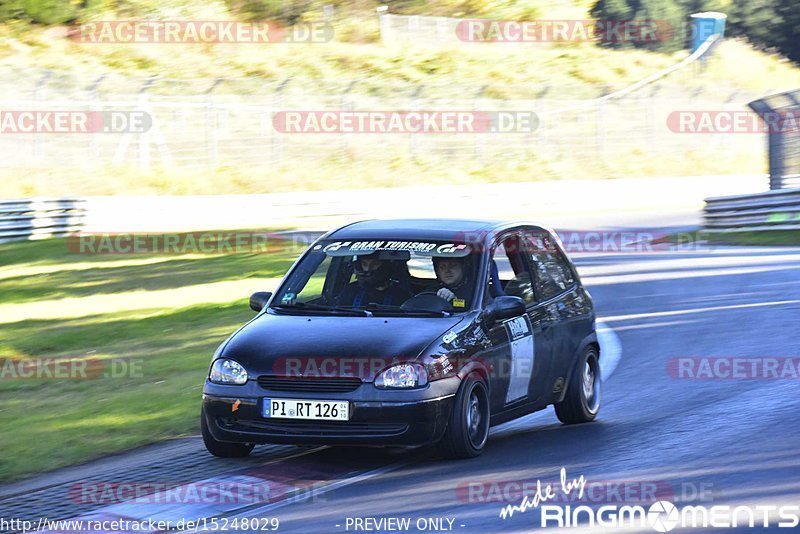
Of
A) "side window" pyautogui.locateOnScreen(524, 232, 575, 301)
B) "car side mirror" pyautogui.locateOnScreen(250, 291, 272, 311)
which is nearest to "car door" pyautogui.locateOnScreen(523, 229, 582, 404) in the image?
"side window" pyautogui.locateOnScreen(524, 232, 575, 301)

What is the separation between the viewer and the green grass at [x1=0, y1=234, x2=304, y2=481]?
999 cm

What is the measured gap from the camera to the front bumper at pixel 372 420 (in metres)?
7.91

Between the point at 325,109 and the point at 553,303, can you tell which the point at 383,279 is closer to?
the point at 553,303

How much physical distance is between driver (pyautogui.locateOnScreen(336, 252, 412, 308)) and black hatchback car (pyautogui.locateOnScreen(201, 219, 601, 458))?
0.01m

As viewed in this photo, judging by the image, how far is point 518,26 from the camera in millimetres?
59094

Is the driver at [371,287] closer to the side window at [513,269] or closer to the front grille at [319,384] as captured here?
the side window at [513,269]

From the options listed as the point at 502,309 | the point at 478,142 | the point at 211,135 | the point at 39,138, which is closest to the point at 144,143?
the point at 211,135

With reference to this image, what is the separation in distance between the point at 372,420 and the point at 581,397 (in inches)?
96.4

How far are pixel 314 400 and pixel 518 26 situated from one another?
52797 mm

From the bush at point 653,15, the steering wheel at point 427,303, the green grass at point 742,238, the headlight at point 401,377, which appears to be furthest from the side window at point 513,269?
the bush at point 653,15

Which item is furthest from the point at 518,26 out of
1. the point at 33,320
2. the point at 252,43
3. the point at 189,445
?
the point at 189,445

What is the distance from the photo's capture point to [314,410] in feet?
26.0

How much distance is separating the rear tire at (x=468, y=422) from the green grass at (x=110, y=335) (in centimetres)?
265

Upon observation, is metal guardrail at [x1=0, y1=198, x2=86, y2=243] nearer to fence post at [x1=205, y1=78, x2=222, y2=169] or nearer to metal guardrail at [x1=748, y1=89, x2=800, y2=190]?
fence post at [x1=205, y1=78, x2=222, y2=169]
